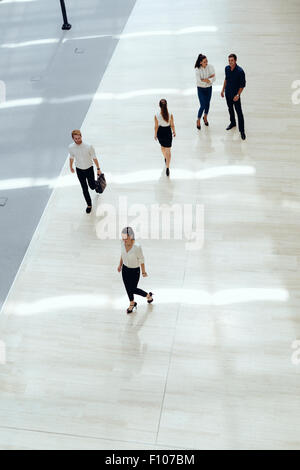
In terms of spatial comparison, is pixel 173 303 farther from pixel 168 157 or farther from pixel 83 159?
pixel 168 157

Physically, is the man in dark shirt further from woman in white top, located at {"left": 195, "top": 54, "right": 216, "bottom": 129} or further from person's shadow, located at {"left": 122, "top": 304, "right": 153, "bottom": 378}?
person's shadow, located at {"left": 122, "top": 304, "right": 153, "bottom": 378}

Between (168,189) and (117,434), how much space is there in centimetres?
407

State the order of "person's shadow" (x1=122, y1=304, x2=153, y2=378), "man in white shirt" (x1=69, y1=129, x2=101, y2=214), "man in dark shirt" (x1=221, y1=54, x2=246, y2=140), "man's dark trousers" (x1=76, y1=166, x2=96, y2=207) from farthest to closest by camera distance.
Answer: "man in dark shirt" (x1=221, y1=54, x2=246, y2=140) < "man's dark trousers" (x1=76, y1=166, x2=96, y2=207) < "man in white shirt" (x1=69, y1=129, x2=101, y2=214) < "person's shadow" (x1=122, y1=304, x2=153, y2=378)

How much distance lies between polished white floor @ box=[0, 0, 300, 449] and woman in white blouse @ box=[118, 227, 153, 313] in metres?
0.53

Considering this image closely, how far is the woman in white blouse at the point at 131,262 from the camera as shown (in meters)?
6.50

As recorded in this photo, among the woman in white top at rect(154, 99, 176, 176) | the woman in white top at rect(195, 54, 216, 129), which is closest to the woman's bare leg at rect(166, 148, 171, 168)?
the woman in white top at rect(154, 99, 176, 176)

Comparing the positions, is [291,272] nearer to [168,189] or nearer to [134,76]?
[168,189]

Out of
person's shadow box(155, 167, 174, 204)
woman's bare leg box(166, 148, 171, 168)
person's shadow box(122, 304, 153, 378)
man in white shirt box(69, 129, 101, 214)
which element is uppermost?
man in white shirt box(69, 129, 101, 214)

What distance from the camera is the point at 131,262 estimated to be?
6.71 m

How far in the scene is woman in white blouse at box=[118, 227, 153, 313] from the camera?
6.50 meters

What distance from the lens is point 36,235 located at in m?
8.65

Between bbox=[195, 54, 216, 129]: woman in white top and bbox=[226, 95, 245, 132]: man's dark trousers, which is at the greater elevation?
bbox=[195, 54, 216, 129]: woman in white top

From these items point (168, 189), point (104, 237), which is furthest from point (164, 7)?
point (104, 237)

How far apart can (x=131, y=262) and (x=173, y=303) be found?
43.4 inches
